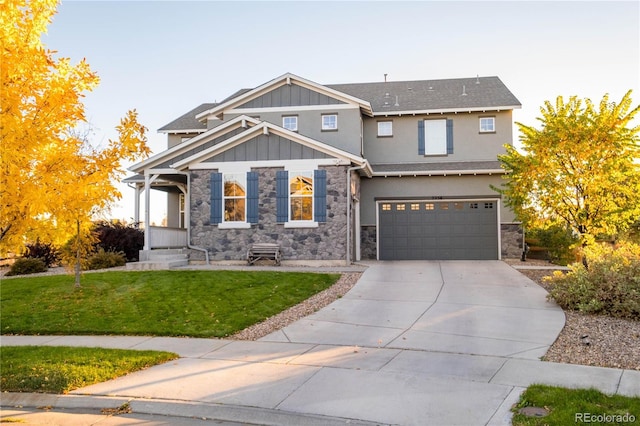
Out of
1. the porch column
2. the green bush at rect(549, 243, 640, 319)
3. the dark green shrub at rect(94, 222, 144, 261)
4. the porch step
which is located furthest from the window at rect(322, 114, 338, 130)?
the green bush at rect(549, 243, 640, 319)

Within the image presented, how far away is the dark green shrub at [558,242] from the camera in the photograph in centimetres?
1816

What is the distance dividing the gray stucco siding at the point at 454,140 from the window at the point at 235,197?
6105mm

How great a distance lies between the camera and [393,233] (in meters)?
20.2

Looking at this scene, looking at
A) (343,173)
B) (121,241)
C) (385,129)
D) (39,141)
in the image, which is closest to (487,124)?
(385,129)

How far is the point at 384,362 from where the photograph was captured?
746 cm

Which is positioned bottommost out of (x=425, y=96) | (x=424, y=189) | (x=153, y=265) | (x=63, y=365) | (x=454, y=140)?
(x=63, y=365)

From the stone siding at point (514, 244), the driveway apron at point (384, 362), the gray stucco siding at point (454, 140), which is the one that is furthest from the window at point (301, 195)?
the stone siding at point (514, 244)

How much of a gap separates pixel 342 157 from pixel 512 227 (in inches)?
299

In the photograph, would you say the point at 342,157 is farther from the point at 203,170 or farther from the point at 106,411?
the point at 106,411

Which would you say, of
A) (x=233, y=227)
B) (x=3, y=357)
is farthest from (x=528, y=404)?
(x=233, y=227)

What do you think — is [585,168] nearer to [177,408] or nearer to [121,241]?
[177,408]

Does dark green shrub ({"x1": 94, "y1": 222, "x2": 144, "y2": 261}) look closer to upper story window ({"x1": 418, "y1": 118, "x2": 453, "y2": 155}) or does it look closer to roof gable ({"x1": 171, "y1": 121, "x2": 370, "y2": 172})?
roof gable ({"x1": 171, "y1": 121, "x2": 370, "y2": 172})

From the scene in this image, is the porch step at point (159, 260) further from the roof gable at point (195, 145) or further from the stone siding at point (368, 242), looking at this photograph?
the stone siding at point (368, 242)

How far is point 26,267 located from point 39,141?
46.6ft
